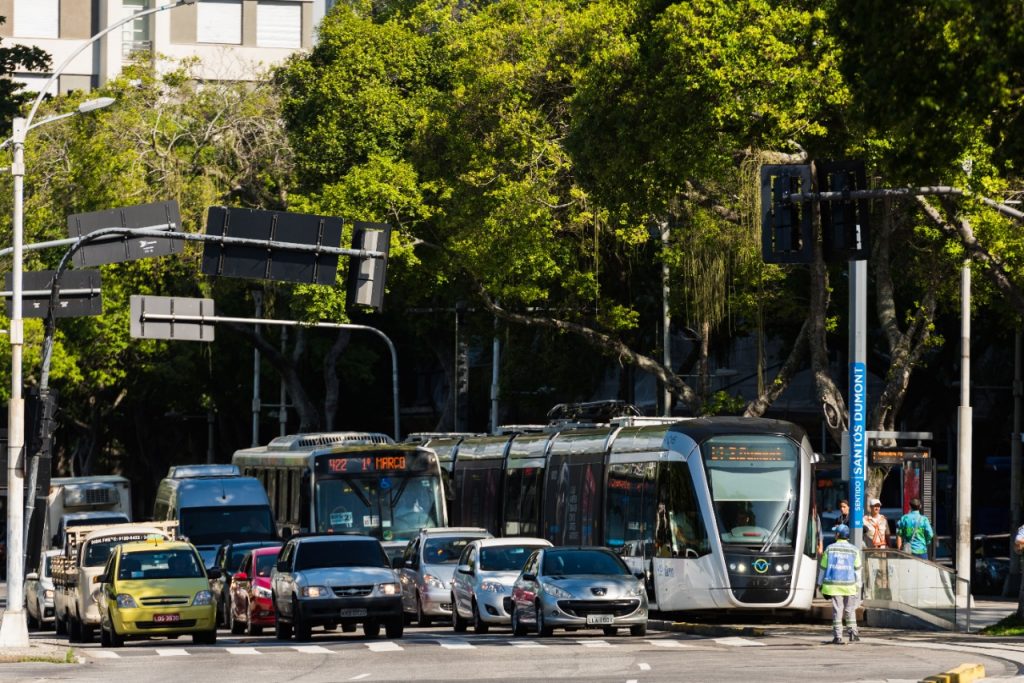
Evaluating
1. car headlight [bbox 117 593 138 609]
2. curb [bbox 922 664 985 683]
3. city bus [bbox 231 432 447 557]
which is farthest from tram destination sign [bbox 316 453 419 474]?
curb [bbox 922 664 985 683]

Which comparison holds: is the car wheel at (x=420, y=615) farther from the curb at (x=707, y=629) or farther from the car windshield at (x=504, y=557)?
the curb at (x=707, y=629)

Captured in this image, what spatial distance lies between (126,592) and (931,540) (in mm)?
13762

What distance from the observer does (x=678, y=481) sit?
3031 centimetres

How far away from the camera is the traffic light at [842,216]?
2320 centimetres

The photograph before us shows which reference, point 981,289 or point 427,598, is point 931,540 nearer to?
point 981,289

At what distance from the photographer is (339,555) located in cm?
2927

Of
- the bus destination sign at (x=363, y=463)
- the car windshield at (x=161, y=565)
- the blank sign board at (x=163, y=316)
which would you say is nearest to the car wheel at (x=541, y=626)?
the car windshield at (x=161, y=565)

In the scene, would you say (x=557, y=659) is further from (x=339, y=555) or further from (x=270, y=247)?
(x=270, y=247)

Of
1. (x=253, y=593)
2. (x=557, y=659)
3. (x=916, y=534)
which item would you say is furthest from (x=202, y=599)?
(x=916, y=534)

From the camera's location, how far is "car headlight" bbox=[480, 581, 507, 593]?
29.9 m

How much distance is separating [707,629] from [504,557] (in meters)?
3.59

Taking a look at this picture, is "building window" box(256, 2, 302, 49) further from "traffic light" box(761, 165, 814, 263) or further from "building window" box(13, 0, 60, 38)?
"traffic light" box(761, 165, 814, 263)

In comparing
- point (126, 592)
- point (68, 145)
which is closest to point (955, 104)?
point (126, 592)

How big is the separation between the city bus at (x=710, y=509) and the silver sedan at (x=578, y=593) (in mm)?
1782
